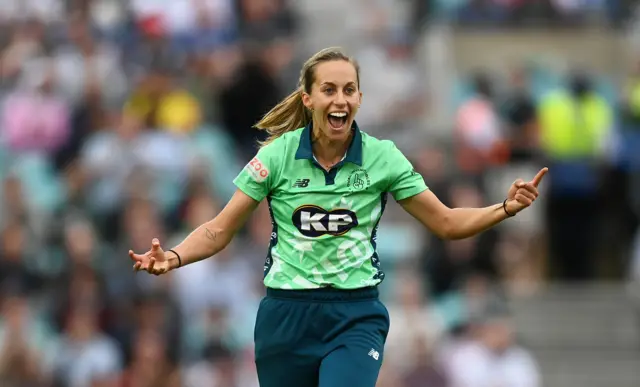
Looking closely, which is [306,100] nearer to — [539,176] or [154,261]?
[154,261]

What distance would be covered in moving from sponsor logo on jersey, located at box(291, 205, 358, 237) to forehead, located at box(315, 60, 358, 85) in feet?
1.86

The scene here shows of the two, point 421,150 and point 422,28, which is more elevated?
point 422,28

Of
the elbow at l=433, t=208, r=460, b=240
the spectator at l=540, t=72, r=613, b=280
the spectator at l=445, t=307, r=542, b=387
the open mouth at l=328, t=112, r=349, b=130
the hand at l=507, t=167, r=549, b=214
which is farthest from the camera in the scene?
the spectator at l=540, t=72, r=613, b=280

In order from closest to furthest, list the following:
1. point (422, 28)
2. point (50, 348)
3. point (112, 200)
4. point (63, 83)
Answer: point (50, 348), point (112, 200), point (63, 83), point (422, 28)

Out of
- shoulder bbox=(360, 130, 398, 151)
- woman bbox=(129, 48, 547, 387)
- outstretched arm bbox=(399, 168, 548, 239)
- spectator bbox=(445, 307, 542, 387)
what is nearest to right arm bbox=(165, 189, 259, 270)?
woman bbox=(129, 48, 547, 387)

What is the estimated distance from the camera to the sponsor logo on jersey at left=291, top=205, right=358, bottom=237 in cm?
683

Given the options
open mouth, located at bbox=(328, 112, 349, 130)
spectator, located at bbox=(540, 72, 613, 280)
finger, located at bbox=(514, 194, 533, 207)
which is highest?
spectator, located at bbox=(540, 72, 613, 280)

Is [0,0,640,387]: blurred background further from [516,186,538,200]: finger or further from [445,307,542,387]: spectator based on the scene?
[516,186,538,200]: finger

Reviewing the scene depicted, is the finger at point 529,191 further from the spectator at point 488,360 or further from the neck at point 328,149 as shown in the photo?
the spectator at point 488,360

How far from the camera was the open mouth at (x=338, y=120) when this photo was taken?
22.4 feet

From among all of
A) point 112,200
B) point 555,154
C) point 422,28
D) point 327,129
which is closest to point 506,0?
point 422,28

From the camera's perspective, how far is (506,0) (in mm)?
18453

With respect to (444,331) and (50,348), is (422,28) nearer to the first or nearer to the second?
(444,331)

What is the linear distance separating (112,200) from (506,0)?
657 cm
